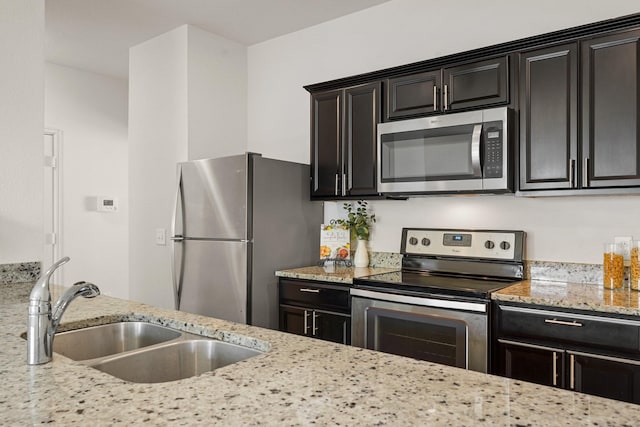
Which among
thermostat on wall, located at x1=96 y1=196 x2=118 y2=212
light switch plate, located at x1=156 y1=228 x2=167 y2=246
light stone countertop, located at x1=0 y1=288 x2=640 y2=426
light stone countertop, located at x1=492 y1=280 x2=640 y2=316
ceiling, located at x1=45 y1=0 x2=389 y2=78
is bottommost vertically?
light stone countertop, located at x1=492 y1=280 x2=640 y2=316

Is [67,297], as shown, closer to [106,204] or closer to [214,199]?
[214,199]

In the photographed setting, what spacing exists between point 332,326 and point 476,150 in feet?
4.28

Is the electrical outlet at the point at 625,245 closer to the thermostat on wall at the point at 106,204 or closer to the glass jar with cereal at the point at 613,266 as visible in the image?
the glass jar with cereal at the point at 613,266

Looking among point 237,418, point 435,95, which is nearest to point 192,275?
point 435,95

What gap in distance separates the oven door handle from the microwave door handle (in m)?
0.70

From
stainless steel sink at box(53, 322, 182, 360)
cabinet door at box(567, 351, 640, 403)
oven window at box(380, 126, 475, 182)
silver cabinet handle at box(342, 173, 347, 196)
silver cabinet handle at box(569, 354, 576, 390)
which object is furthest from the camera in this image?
silver cabinet handle at box(342, 173, 347, 196)

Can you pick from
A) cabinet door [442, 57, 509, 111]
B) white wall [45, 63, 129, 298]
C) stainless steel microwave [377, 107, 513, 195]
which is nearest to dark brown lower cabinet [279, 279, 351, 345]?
stainless steel microwave [377, 107, 513, 195]

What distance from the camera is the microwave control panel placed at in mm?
2438

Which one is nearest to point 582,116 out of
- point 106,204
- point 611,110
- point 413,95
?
point 611,110

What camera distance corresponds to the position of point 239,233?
2990mm

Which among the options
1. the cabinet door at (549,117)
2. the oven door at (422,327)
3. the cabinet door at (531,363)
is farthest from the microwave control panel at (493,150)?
the cabinet door at (531,363)

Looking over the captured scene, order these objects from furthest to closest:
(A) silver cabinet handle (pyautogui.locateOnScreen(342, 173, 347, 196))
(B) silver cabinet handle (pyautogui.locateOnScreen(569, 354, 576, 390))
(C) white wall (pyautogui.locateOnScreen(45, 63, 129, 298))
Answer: (C) white wall (pyautogui.locateOnScreen(45, 63, 129, 298)) < (A) silver cabinet handle (pyautogui.locateOnScreen(342, 173, 347, 196)) < (B) silver cabinet handle (pyautogui.locateOnScreen(569, 354, 576, 390))

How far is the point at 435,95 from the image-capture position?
2695 millimetres

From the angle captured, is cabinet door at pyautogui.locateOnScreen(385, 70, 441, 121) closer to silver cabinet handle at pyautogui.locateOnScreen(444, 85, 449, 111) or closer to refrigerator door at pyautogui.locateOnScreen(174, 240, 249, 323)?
silver cabinet handle at pyautogui.locateOnScreen(444, 85, 449, 111)
